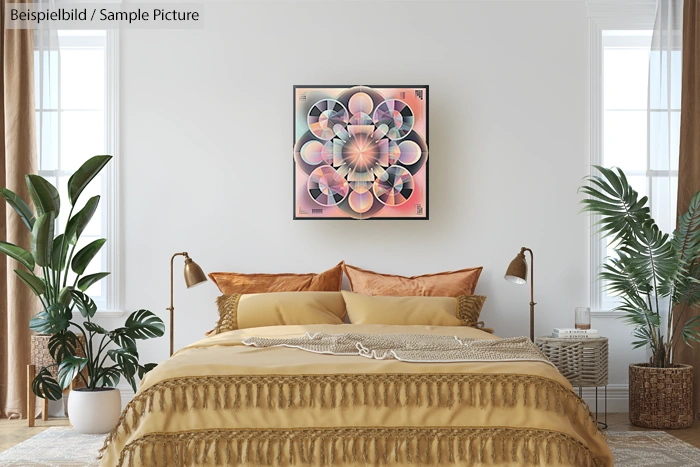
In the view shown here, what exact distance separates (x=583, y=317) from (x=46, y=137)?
4017mm

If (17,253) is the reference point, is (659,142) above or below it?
above

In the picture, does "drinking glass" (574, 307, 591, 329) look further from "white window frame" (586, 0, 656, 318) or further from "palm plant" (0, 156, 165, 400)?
"palm plant" (0, 156, 165, 400)

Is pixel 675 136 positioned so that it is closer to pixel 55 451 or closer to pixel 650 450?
pixel 650 450

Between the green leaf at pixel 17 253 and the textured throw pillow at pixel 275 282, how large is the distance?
46.0 inches

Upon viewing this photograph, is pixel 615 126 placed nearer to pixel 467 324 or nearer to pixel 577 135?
pixel 577 135

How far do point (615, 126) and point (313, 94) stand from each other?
227 centimetres

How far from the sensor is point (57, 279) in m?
4.54

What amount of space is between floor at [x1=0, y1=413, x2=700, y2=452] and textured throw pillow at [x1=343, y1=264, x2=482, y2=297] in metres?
1.35

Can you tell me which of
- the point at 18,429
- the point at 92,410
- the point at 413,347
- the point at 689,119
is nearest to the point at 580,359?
the point at 413,347

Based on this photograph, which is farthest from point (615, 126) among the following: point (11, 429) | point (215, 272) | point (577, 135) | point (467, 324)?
point (11, 429)

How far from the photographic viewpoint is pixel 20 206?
4598mm

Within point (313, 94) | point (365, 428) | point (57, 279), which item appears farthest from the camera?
point (313, 94)

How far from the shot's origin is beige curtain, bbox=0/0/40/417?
4.96 m

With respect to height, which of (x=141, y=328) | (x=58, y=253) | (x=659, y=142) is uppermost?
(x=659, y=142)
